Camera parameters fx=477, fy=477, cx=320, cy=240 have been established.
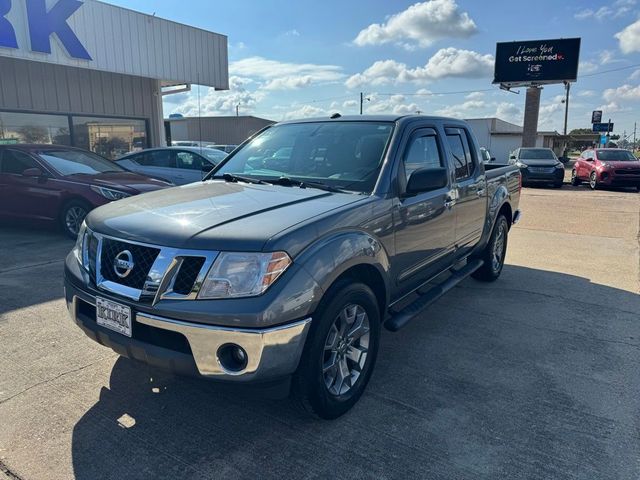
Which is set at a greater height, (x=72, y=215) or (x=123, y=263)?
(x=123, y=263)

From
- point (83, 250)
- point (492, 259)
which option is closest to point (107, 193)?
point (83, 250)

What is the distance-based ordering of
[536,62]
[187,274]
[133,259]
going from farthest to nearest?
[536,62], [133,259], [187,274]

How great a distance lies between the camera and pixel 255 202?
2.99 m

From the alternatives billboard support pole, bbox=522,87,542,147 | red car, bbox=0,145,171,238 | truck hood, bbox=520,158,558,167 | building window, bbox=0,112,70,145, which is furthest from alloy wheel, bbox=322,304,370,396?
billboard support pole, bbox=522,87,542,147

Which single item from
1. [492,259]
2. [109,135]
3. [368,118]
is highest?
[368,118]

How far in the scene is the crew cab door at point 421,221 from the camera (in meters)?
3.43

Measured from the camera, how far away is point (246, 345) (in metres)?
2.28

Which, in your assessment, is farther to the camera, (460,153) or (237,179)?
(460,153)

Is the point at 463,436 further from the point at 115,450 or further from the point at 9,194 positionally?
the point at 9,194

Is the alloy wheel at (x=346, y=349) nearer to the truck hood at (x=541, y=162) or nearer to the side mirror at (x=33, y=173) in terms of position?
the side mirror at (x=33, y=173)

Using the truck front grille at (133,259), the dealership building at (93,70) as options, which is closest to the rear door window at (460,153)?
the truck front grille at (133,259)

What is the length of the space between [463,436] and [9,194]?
8.03 metres

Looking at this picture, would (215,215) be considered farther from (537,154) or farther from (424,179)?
(537,154)

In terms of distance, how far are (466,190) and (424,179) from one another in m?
1.46
